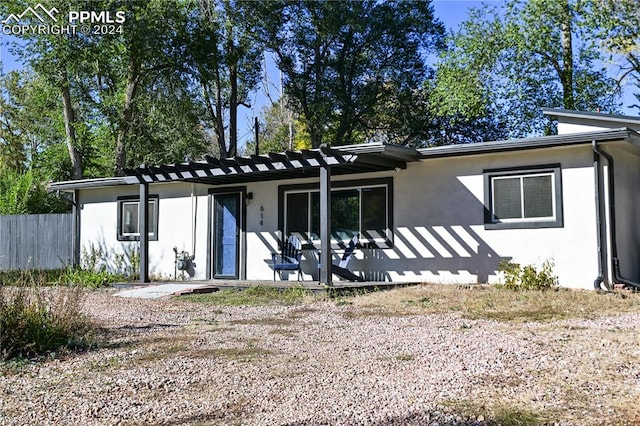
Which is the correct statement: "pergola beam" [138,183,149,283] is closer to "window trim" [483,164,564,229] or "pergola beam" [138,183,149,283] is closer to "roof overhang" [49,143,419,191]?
"roof overhang" [49,143,419,191]

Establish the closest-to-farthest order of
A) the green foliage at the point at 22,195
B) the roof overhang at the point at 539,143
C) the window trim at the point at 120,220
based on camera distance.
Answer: the roof overhang at the point at 539,143
the window trim at the point at 120,220
the green foliage at the point at 22,195

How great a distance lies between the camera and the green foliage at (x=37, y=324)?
5.94 metres

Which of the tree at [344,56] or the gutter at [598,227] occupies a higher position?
the tree at [344,56]

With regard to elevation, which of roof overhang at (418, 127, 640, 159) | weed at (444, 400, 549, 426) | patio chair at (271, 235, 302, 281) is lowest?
weed at (444, 400, 549, 426)

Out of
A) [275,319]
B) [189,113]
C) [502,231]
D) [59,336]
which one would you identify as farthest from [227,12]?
[59,336]

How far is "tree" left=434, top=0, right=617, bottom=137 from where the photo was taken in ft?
70.3

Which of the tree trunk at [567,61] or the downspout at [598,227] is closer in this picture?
the downspout at [598,227]

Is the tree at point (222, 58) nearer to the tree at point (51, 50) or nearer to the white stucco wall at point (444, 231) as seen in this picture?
the tree at point (51, 50)

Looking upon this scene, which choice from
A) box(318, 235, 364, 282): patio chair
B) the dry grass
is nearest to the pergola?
box(318, 235, 364, 282): patio chair

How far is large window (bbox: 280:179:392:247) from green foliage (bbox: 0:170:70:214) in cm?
1136

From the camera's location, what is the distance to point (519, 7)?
73.4ft

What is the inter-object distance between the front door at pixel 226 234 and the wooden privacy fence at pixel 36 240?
5022mm

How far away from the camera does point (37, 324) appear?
627cm

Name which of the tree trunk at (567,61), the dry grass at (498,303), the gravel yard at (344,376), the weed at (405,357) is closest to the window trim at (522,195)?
the dry grass at (498,303)
